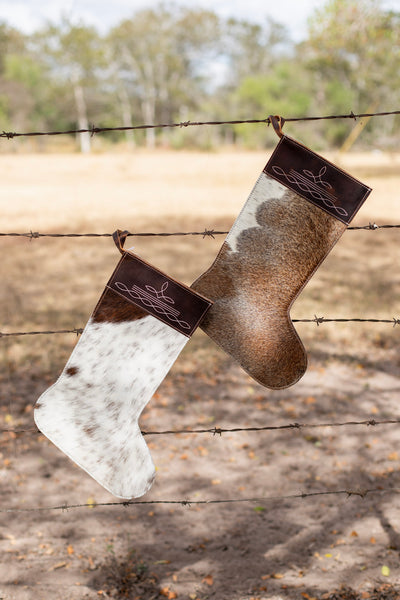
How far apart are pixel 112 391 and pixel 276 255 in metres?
0.76

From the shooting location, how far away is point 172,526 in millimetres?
3119

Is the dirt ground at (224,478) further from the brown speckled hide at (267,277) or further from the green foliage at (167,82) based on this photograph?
the green foliage at (167,82)

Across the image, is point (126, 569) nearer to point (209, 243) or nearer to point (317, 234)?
point (317, 234)

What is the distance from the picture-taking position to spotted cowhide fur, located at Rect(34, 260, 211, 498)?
1.90m

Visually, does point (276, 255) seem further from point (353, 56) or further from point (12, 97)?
point (12, 97)

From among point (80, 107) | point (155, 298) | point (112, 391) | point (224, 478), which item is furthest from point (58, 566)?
point (80, 107)

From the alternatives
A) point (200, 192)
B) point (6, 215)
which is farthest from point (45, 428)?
point (200, 192)

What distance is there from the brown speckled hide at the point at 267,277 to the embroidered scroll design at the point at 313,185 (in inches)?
1.4

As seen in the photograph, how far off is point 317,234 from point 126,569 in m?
1.96

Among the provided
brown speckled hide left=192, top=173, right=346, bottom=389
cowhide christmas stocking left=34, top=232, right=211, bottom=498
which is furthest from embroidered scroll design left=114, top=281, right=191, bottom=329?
brown speckled hide left=192, top=173, right=346, bottom=389

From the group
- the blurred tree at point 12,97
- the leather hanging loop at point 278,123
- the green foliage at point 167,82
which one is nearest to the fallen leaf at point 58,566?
the leather hanging loop at point 278,123

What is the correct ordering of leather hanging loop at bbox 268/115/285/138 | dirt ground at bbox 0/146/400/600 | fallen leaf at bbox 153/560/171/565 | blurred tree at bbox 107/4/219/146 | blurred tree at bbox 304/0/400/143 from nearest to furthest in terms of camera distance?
leather hanging loop at bbox 268/115/285/138, dirt ground at bbox 0/146/400/600, fallen leaf at bbox 153/560/171/565, blurred tree at bbox 304/0/400/143, blurred tree at bbox 107/4/219/146

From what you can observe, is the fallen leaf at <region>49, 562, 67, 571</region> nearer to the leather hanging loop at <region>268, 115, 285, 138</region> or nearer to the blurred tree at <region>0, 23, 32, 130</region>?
the leather hanging loop at <region>268, 115, 285, 138</region>

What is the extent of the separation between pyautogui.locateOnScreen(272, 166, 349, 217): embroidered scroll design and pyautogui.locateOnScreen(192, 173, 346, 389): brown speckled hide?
0.03m
